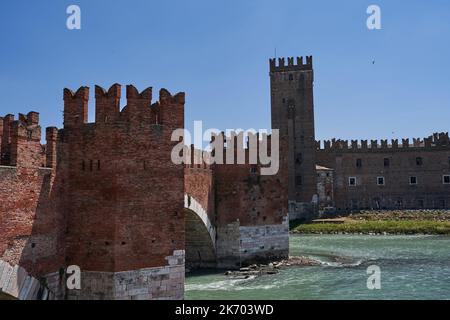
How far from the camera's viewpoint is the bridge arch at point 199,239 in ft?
67.0

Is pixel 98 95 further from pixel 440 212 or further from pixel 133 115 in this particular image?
pixel 440 212

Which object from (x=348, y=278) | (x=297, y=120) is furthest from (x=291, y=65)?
(x=348, y=278)

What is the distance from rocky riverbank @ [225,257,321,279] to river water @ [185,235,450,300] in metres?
0.46

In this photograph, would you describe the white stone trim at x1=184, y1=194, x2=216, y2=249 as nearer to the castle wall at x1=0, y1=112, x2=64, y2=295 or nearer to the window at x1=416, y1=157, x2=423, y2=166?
the castle wall at x1=0, y1=112, x2=64, y2=295

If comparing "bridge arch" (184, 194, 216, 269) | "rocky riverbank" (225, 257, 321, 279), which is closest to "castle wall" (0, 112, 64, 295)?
"bridge arch" (184, 194, 216, 269)

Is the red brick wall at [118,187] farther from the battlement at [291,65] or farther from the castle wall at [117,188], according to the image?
the battlement at [291,65]

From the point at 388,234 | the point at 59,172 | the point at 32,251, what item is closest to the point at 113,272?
the point at 32,251

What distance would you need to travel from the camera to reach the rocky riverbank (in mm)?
20966

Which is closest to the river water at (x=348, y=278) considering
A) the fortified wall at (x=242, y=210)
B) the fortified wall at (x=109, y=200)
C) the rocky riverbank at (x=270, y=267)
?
the rocky riverbank at (x=270, y=267)

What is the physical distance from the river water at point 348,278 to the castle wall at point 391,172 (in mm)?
20311

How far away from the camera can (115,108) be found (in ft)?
40.1

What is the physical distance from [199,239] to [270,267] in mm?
3543

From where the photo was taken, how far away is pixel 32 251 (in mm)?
11062
